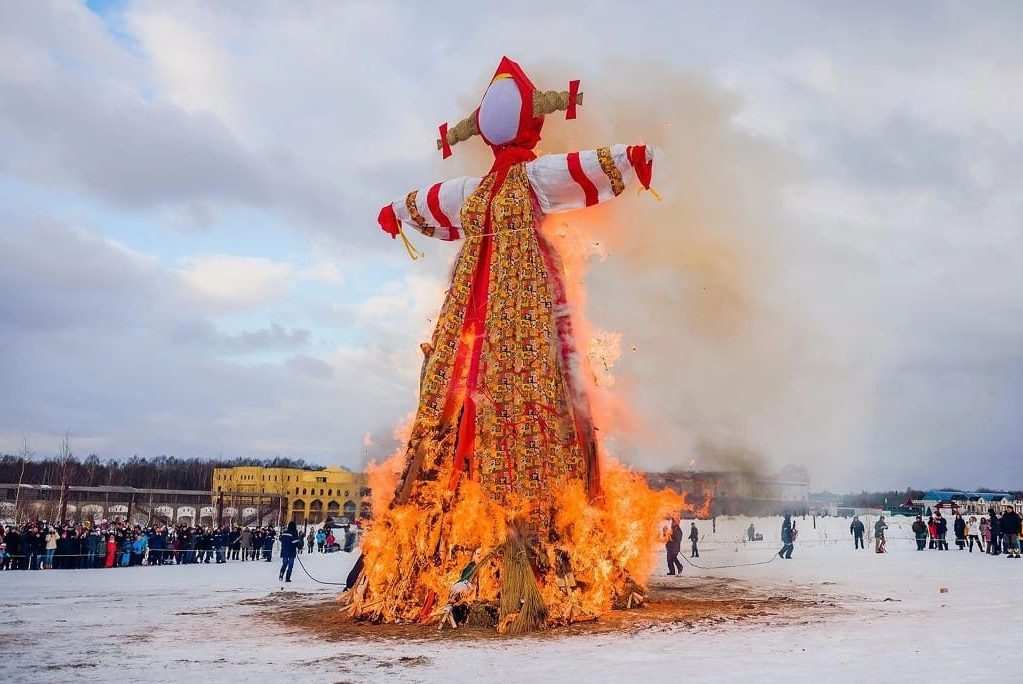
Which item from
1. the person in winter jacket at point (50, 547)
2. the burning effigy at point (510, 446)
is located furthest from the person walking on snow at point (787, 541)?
the person in winter jacket at point (50, 547)

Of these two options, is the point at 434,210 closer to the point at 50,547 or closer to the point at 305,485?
the point at 50,547

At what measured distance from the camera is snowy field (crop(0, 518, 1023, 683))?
22.5ft

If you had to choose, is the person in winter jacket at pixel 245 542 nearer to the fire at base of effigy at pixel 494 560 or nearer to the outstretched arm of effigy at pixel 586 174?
the fire at base of effigy at pixel 494 560

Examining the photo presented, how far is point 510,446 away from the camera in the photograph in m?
10.8

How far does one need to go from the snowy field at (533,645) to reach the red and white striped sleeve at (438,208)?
6.68m

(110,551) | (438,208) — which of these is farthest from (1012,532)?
(110,551)

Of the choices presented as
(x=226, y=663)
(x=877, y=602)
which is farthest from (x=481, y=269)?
(x=877, y=602)

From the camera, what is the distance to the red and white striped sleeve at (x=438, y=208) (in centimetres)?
1248

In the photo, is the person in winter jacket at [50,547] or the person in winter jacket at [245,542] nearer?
the person in winter jacket at [50,547]

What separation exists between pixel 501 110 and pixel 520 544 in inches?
259

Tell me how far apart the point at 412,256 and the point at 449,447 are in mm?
3568

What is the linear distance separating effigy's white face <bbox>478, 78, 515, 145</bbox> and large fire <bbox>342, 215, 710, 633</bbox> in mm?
2620

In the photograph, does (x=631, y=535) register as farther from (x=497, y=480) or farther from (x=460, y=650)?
(x=460, y=650)

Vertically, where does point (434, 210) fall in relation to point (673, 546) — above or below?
above
